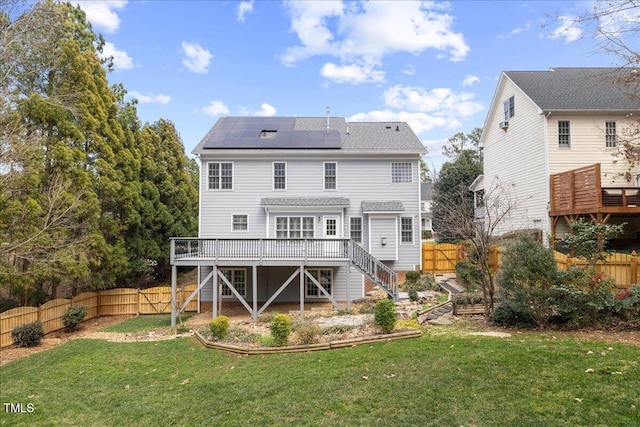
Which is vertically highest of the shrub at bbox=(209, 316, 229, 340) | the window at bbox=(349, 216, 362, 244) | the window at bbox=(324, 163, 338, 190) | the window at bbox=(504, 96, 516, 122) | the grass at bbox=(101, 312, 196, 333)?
the window at bbox=(504, 96, 516, 122)

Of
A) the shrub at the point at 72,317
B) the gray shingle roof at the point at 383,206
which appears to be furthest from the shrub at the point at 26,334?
the gray shingle roof at the point at 383,206

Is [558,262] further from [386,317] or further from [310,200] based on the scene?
[310,200]

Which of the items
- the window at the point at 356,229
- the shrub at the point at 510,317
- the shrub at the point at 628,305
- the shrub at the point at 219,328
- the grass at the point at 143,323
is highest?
the window at the point at 356,229

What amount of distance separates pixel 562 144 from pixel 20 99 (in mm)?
21654

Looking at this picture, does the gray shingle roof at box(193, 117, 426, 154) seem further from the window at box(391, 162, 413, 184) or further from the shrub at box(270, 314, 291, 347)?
the shrub at box(270, 314, 291, 347)

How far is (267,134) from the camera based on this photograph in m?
18.7

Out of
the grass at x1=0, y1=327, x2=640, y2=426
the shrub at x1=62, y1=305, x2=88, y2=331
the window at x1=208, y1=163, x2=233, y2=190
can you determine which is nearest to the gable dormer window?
the window at x1=208, y1=163, x2=233, y2=190

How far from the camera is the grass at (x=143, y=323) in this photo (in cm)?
1272

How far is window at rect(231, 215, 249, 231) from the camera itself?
668 inches

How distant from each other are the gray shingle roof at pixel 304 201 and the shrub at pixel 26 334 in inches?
373

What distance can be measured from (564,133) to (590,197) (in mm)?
4243

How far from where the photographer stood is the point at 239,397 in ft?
18.6

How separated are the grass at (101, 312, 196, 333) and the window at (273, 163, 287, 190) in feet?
23.4

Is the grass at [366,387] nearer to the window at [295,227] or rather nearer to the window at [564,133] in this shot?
the window at [295,227]
